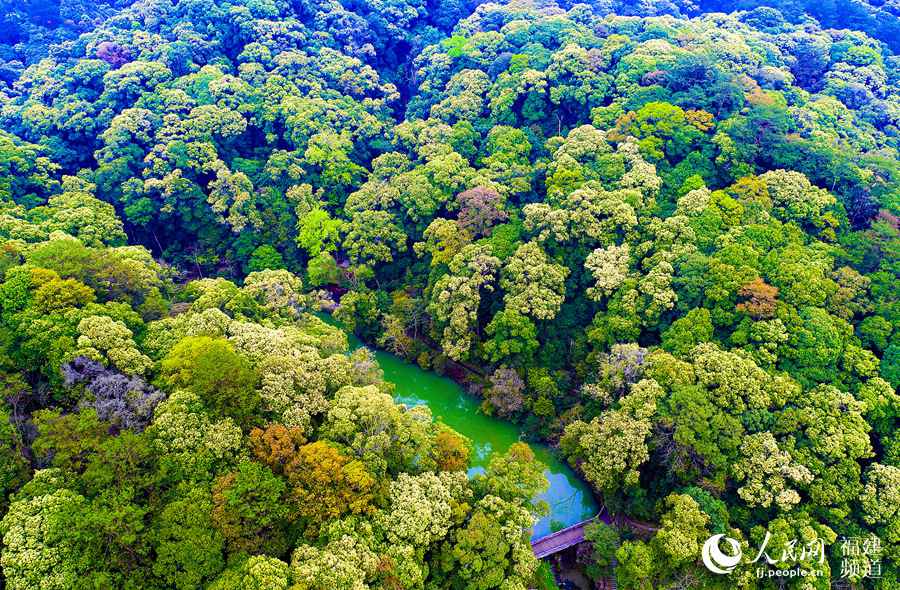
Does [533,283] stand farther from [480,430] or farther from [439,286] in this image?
[480,430]

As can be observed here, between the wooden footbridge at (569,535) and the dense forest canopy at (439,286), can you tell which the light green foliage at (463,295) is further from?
the wooden footbridge at (569,535)

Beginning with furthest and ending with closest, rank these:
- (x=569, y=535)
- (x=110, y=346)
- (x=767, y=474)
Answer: (x=569, y=535)
(x=767, y=474)
(x=110, y=346)

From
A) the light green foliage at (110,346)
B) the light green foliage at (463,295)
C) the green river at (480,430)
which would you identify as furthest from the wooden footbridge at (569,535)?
the light green foliage at (110,346)

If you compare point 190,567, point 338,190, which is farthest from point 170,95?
point 190,567

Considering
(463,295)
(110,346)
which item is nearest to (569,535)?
(463,295)

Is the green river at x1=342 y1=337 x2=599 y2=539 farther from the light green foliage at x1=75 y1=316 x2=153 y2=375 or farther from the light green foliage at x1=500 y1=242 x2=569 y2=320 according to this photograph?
the light green foliage at x1=75 y1=316 x2=153 y2=375
